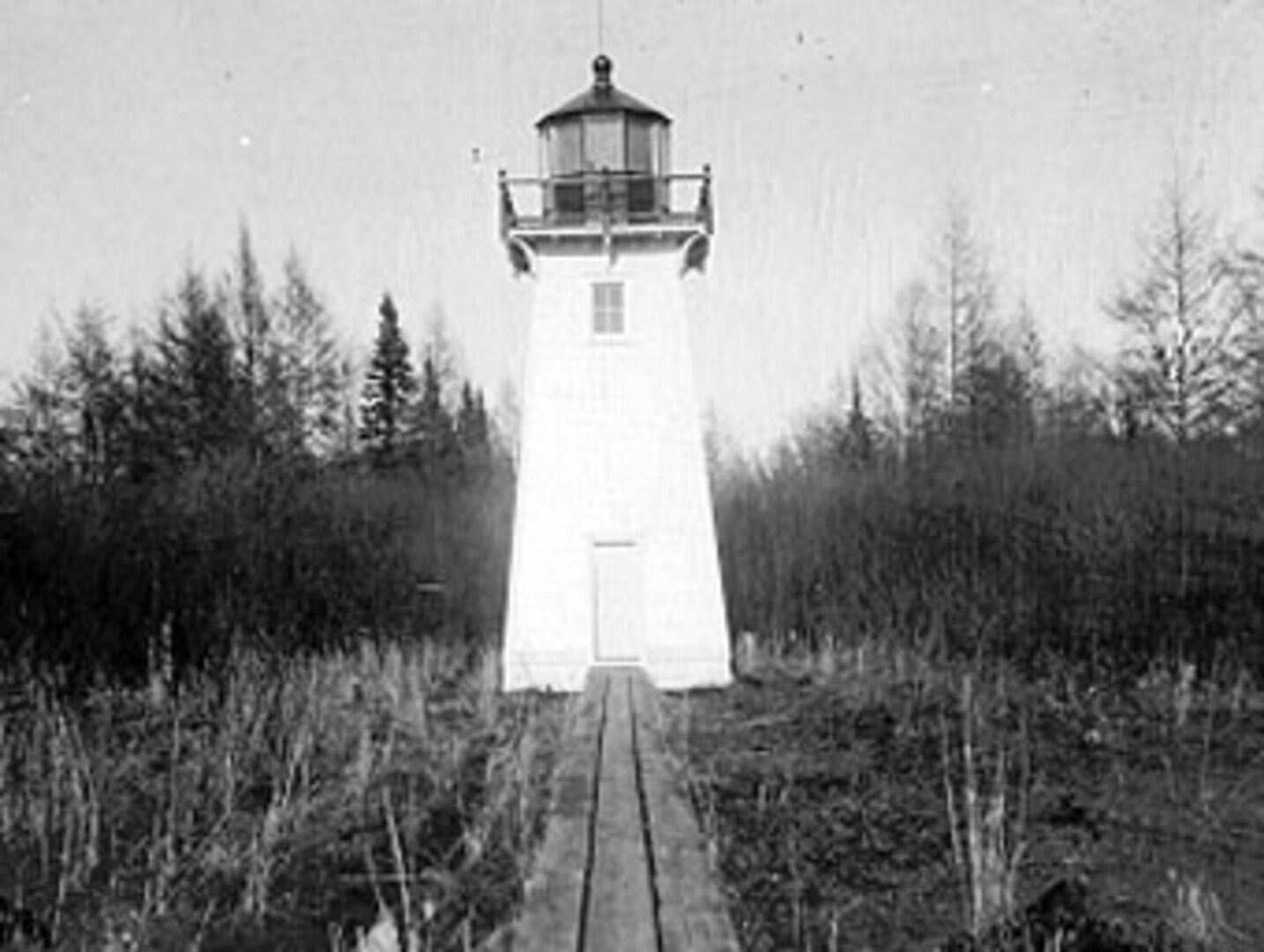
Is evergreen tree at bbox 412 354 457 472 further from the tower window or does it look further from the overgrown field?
the overgrown field

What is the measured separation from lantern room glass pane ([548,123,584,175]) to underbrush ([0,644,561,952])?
20.7 ft

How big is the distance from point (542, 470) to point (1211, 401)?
1512 centimetres

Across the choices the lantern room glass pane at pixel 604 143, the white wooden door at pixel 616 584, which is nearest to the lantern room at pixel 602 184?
the lantern room glass pane at pixel 604 143

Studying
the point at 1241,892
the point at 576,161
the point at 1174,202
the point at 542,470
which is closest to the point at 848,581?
the point at 542,470

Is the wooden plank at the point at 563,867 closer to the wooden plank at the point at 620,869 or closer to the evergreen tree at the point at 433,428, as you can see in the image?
the wooden plank at the point at 620,869

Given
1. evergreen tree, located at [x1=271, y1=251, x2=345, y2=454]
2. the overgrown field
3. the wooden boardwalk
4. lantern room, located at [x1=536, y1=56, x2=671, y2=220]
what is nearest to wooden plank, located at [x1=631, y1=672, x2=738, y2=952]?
the wooden boardwalk

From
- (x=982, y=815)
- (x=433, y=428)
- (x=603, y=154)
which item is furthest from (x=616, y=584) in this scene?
(x=433, y=428)

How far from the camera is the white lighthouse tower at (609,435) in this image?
12.6 m

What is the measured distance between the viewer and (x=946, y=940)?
4.66m

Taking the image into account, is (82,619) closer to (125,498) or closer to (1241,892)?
(125,498)

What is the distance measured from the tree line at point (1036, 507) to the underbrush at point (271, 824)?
8568mm

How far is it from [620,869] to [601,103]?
9.69 meters

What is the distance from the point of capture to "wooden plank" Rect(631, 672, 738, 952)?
4539 millimetres

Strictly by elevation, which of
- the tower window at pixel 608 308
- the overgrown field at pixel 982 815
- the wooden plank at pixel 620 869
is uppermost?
the tower window at pixel 608 308
